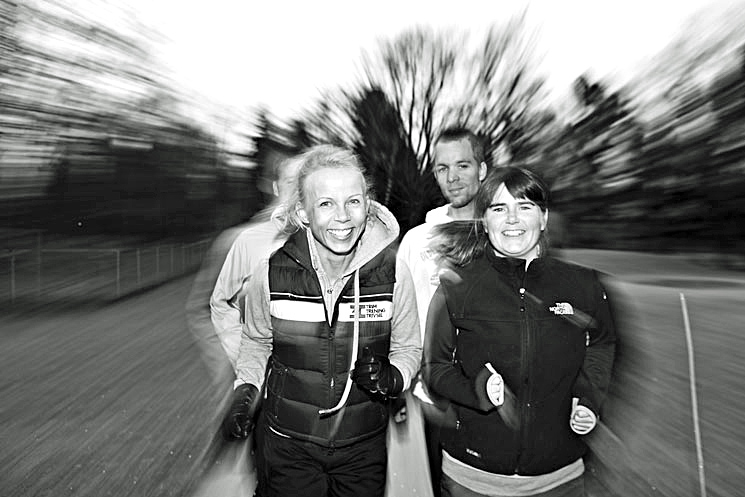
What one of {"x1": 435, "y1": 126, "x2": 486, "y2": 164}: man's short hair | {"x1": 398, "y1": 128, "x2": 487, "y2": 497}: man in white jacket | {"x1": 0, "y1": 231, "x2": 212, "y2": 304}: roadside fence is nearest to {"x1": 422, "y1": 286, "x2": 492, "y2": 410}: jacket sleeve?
{"x1": 398, "y1": 128, "x2": 487, "y2": 497}: man in white jacket

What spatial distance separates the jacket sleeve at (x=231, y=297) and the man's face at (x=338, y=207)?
0.78 metres

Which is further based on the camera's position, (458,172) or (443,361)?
(458,172)

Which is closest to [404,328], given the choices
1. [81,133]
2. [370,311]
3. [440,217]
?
[370,311]

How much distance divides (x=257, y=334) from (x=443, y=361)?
0.69 metres

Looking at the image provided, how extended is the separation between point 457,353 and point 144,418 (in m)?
3.71

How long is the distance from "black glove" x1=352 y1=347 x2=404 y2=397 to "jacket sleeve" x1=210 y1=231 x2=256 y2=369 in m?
0.99

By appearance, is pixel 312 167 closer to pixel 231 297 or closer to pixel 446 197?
pixel 231 297

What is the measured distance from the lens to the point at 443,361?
7.59 feet

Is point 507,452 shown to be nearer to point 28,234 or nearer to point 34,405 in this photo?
point 34,405

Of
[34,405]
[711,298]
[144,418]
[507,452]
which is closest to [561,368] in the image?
[507,452]

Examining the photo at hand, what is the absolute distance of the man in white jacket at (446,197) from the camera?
319cm

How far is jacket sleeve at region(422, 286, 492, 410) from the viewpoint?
7.22ft

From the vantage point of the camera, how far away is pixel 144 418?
5.30 meters

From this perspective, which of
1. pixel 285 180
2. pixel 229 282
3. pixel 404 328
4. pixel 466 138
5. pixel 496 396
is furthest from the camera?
pixel 466 138
